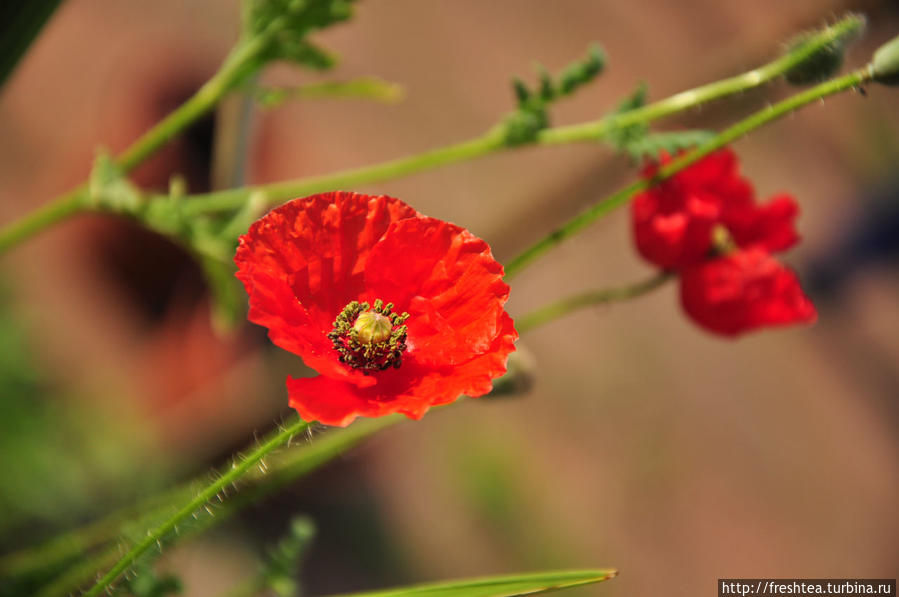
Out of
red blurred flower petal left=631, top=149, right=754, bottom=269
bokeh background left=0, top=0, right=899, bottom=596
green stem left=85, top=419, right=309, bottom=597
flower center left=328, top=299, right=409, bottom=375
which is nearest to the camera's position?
green stem left=85, top=419, right=309, bottom=597

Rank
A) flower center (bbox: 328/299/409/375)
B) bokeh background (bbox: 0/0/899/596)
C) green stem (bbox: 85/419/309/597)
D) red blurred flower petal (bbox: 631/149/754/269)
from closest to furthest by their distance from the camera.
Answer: green stem (bbox: 85/419/309/597) < flower center (bbox: 328/299/409/375) < red blurred flower petal (bbox: 631/149/754/269) < bokeh background (bbox: 0/0/899/596)

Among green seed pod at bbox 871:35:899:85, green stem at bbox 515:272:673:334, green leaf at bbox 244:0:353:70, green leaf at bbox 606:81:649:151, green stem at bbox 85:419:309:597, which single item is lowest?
green stem at bbox 85:419:309:597

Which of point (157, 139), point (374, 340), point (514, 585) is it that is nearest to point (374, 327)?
point (374, 340)

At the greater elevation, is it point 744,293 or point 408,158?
point 408,158

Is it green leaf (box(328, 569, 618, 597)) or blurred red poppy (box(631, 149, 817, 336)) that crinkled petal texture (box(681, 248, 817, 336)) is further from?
green leaf (box(328, 569, 618, 597))

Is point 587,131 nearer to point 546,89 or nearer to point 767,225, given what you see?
point 546,89

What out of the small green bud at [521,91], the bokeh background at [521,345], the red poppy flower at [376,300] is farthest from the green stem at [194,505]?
the bokeh background at [521,345]

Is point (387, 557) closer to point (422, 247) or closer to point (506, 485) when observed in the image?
point (506, 485)

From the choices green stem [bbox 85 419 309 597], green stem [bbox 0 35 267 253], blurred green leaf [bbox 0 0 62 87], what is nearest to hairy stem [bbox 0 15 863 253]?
green stem [bbox 0 35 267 253]
